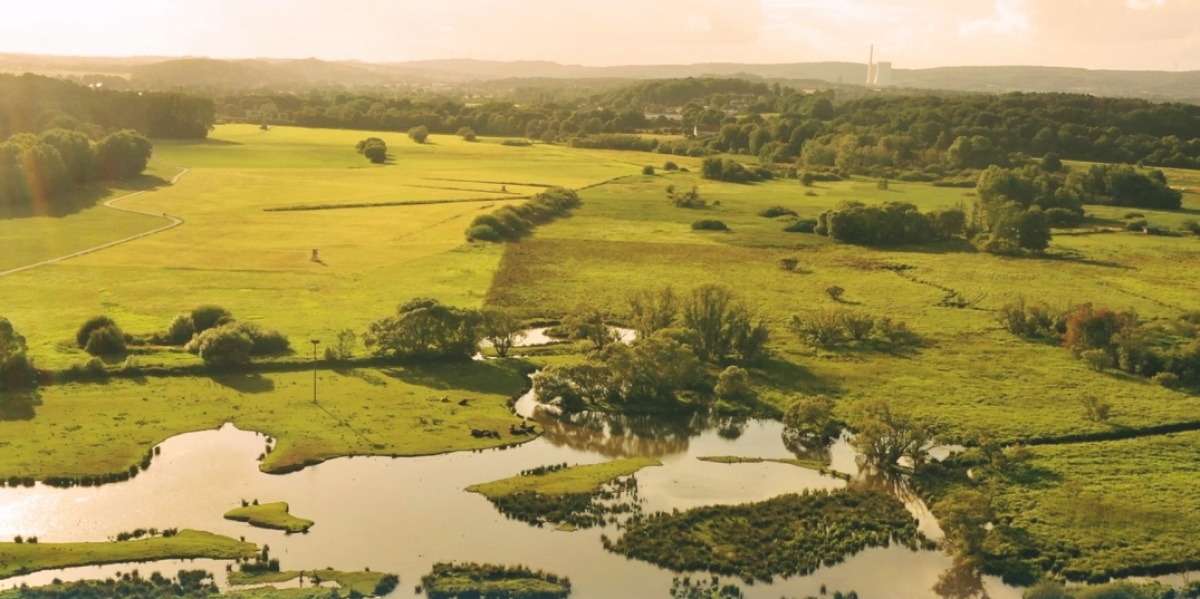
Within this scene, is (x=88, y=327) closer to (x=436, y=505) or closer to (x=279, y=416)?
(x=279, y=416)

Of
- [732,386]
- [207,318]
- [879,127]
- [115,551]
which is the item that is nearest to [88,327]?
[207,318]

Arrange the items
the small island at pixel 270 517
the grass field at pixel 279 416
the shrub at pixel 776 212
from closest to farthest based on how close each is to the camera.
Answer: the small island at pixel 270 517, the grass field at pixel 279 416, the shrub at pixel 776 212

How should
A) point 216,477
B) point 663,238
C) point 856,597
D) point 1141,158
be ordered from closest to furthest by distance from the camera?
1. point 856,597
2. point 216,477
3. point 663,238
4. point 1141,158

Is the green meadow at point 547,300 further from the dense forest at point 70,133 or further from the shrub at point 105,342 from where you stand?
the dense forest at point 70,133

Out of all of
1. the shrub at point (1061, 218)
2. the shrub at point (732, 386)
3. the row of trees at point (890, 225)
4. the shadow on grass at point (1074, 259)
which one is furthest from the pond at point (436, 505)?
the shrub at point (1061, 218)

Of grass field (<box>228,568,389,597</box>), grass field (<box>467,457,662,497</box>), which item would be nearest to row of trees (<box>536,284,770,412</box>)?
grass field (<box>467,457,662,497</box>)

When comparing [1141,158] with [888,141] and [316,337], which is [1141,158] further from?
[316,337]

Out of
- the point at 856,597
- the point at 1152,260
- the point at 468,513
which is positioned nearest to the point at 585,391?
the point at 468,513
